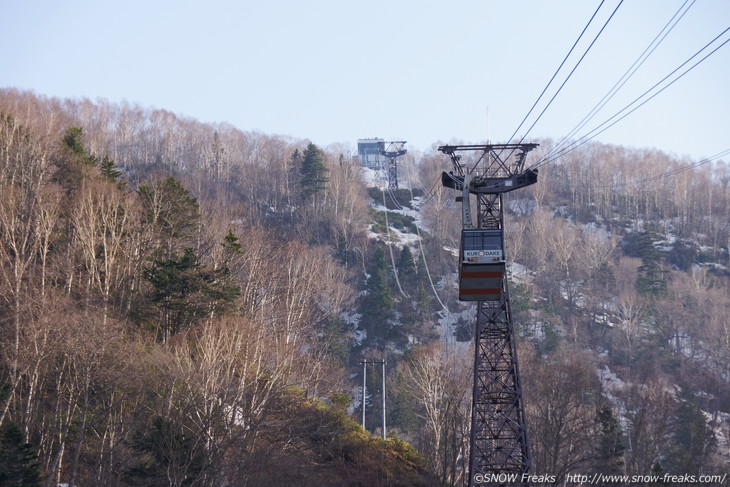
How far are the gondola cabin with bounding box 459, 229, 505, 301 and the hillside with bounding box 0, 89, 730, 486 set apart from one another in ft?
25.5

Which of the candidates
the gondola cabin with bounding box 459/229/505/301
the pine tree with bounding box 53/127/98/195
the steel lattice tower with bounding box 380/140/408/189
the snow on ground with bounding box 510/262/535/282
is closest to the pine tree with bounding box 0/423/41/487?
the gondola cabin with bounding box 459/229/505/301

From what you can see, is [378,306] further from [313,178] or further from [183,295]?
[183,295]

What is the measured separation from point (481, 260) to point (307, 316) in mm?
23179

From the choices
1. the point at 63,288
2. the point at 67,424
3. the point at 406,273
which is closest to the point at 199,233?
the point at 63,288

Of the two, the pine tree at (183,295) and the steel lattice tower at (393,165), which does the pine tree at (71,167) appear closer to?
the pine tree at (183,295)

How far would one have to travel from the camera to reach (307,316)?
1686 inches

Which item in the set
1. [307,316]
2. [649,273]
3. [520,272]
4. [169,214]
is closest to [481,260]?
[169,214]

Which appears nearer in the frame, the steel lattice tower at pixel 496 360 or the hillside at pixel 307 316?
the steel lattice tower at pixel 496 360

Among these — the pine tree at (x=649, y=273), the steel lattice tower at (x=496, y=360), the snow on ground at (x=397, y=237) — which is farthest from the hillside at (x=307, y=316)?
the steel lattice tower at (x=496, y=360)

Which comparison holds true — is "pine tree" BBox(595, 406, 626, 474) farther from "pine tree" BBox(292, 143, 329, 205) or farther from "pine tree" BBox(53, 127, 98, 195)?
"pine tree" BBox(292, 143, 329, 205)

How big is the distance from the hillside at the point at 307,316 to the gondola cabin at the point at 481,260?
7.77 meters

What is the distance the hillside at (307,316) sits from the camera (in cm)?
2247

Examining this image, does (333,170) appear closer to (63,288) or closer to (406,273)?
(406,273)

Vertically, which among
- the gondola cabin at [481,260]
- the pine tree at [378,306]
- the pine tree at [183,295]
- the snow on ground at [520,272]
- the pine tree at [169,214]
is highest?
the pine tree at [169,214]
